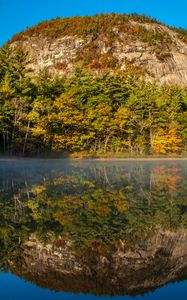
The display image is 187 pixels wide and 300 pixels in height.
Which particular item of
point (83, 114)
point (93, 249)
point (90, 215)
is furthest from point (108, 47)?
point (93, 249)

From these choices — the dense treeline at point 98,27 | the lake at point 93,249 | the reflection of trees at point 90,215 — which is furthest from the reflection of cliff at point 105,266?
the dense treeline at point 98,27

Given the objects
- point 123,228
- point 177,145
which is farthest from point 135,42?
point 123,228

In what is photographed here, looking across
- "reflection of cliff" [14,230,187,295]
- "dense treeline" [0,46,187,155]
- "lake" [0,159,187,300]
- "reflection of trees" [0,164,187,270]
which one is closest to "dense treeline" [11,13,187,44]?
"dense treeline" [0,46,187,155]

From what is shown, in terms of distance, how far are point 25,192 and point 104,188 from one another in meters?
2.85

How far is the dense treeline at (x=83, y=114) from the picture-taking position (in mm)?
42875

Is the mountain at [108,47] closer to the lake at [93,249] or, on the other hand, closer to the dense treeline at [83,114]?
the dense treeline at [83,114]

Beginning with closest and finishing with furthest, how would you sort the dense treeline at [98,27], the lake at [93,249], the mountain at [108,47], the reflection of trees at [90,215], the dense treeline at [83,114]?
the lake at [93,249] < the reflection of trees at [90,215] < the dense treeline at [83,114] < the mountain at [108,47] < the dense treeline at [98,27]

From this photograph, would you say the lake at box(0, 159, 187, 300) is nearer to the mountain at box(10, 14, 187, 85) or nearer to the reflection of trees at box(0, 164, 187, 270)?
the reflection of trees at box(0, 164, 187, 270)

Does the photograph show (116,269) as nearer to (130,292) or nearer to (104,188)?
(130,292)

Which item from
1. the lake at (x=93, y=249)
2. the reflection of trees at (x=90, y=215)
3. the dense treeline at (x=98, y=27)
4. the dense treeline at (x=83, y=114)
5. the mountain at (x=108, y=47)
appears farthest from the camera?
the dense treeline at (x=98, y=27)

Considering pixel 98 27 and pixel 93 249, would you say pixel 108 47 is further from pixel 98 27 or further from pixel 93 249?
pixel 93 249

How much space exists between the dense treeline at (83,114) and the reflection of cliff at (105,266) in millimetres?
34646

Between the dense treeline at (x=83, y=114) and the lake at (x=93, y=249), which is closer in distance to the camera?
the lake at (x=93, y=249)

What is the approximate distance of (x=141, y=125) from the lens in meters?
50.8
